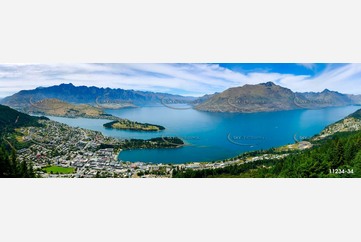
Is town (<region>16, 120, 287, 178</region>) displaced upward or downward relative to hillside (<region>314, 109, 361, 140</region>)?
downward

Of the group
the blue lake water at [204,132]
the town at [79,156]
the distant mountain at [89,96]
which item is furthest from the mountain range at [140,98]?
the town at [79,156]

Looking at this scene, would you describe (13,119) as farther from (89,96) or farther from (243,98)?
(243,98)

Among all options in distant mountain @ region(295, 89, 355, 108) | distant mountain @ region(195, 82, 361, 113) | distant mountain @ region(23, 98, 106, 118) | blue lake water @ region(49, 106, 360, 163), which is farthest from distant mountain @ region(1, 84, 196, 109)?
distant mountain @ region(295, 89, 355, 108)

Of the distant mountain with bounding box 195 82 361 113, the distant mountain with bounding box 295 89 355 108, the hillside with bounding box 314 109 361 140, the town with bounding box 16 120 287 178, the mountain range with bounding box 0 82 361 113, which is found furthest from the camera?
the distant mountain with bounding box 295 89 355 108

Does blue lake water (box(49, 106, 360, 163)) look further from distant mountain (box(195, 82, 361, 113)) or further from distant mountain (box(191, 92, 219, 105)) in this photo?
distant mountain (box(191, 92, 219, 105))

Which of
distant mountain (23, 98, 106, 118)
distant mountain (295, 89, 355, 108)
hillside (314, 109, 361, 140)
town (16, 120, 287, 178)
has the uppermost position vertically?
distant mountain (295, 89, 355, 108)

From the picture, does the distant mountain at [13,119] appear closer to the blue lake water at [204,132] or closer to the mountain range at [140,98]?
the mountain range at [140,98]

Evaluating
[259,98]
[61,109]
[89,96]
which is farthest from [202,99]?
[61,109]
